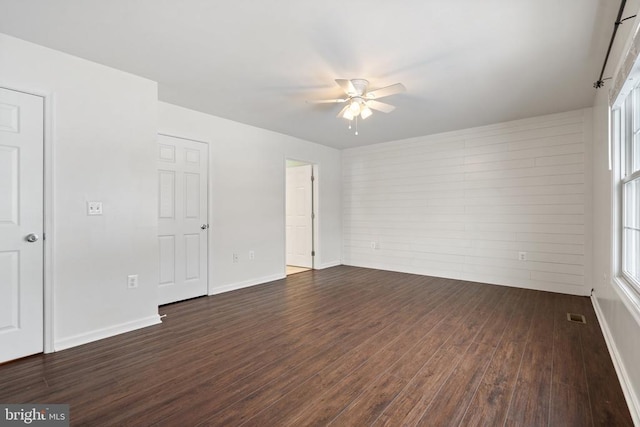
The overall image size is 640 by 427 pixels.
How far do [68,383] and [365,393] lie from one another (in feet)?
6.54

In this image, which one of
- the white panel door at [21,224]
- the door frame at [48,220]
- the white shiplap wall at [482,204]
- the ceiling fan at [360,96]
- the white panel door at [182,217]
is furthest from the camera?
the white shiplap wall at [482,204]

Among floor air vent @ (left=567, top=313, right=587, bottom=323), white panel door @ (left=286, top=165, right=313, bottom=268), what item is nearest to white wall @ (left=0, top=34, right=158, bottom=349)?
white panel door @ (left=286, top=165, right=313, bottom=268)

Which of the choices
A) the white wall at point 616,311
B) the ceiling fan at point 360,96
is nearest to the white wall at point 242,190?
the ceiling fan at point 360,96

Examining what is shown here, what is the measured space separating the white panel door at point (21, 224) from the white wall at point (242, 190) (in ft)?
4.69

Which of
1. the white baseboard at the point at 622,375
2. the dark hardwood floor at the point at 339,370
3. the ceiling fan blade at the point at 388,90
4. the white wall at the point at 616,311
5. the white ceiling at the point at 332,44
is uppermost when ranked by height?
the white ceiling at the point at 332,44

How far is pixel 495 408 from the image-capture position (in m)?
1.84

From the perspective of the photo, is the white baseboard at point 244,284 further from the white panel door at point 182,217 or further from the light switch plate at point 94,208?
the light switch plate at point 94,208

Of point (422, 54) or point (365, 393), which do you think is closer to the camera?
point (365, 393)

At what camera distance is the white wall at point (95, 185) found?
259cm

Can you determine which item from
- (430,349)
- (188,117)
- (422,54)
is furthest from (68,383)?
(422,54)

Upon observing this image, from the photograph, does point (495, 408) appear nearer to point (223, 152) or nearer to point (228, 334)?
point (228, 334)

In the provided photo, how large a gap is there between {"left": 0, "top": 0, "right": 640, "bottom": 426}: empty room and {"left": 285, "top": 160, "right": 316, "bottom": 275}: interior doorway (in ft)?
4.67

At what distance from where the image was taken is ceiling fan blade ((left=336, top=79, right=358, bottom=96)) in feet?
9.36

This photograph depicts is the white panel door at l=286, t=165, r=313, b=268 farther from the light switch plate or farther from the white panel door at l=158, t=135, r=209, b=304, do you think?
the light switch plate
